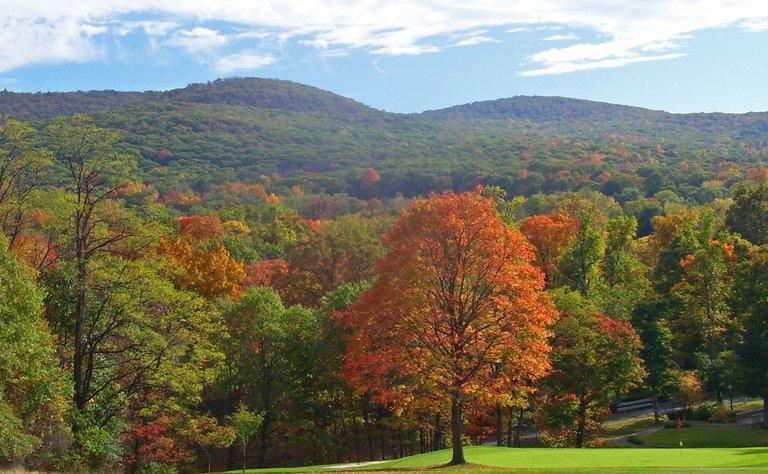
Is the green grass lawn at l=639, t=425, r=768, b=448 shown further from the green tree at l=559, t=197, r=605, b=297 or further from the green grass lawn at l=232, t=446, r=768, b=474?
the green grass lawn at l=232, t=446, r=768, b=474

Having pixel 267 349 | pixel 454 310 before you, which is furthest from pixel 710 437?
pixel 267 349

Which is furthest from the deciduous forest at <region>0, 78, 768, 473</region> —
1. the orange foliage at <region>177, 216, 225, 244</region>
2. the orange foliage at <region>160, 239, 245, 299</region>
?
the orange foliage at <region>177, 216, 225, 244</region>

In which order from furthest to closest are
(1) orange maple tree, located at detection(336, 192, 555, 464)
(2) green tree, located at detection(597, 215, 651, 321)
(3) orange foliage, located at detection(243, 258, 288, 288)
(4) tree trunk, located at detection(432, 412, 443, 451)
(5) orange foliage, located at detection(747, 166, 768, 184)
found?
(5) orange foliage, located at detection(747, 166, 768, 184)
(3) orange foliage, located at detection(243, 258, 288, 288)
(2) green tree, located at detection(597, 215, 651, 321)
(4) tree trunk, located at detection(432, 412, 443, 451)
(1) orange maple tree, located at detection(336, 192, 555, 464)

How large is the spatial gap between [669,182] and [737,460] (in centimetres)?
10632

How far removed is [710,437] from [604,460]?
16905 millimetres

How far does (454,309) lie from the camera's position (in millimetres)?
27156

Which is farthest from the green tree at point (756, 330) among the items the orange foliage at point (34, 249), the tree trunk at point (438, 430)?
the orange foliage at point (34, 249)

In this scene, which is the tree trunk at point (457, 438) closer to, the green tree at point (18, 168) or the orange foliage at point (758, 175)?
the green tree at point (18, 168)

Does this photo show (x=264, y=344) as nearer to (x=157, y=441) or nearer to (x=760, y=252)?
(x=157, y=441)

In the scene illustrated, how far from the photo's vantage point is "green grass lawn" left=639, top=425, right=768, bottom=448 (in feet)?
121

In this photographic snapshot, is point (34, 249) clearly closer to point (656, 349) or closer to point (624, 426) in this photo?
point (656, 349)

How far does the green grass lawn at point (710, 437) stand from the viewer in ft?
121

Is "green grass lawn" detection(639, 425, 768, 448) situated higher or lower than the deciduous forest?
lower

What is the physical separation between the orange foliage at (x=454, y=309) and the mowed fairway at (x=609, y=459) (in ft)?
7.65
